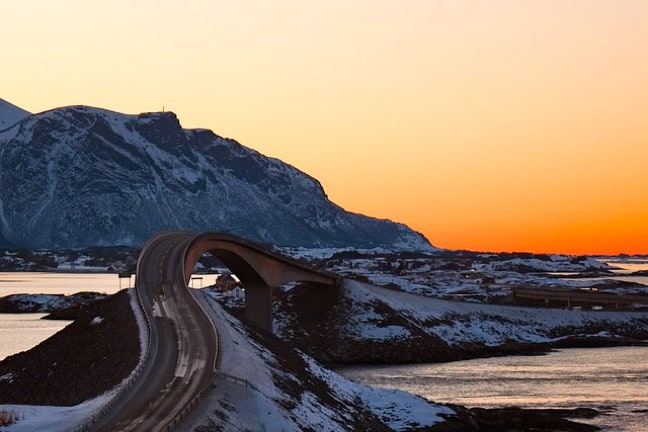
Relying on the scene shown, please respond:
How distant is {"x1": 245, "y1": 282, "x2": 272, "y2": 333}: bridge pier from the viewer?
384 feet

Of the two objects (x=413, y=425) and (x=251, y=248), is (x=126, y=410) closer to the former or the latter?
(x=413, y=425)

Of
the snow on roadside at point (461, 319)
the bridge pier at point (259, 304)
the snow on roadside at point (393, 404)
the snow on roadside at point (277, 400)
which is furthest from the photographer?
the snow on roadside at point (461, 319)

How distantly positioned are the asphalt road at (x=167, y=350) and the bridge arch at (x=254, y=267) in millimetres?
3284

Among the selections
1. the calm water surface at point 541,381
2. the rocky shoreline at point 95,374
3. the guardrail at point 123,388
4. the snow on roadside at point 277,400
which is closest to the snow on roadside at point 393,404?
the snow on roadside at point 277,400

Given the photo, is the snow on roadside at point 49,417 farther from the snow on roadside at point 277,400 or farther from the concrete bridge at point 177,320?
the snow on roadside at point 277,400

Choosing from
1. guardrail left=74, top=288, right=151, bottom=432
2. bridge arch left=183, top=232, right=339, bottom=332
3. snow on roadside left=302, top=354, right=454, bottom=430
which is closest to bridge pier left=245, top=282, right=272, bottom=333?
bridge arch left=183, top=232, right=339, bottom=332

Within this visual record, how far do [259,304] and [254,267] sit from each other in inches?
161

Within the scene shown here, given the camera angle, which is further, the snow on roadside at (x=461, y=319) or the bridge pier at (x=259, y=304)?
Result: the snow on roadside at (x=461, y=319)

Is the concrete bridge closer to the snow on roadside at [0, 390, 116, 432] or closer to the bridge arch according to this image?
the bridge arch

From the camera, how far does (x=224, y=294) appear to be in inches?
6900

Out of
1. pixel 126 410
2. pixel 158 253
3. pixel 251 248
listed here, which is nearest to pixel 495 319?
pixel 251 248

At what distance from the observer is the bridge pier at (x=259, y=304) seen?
11700 cm

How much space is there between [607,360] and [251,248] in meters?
36.5

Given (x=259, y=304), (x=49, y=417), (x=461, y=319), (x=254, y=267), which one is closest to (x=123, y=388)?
(x=49, y=417)
